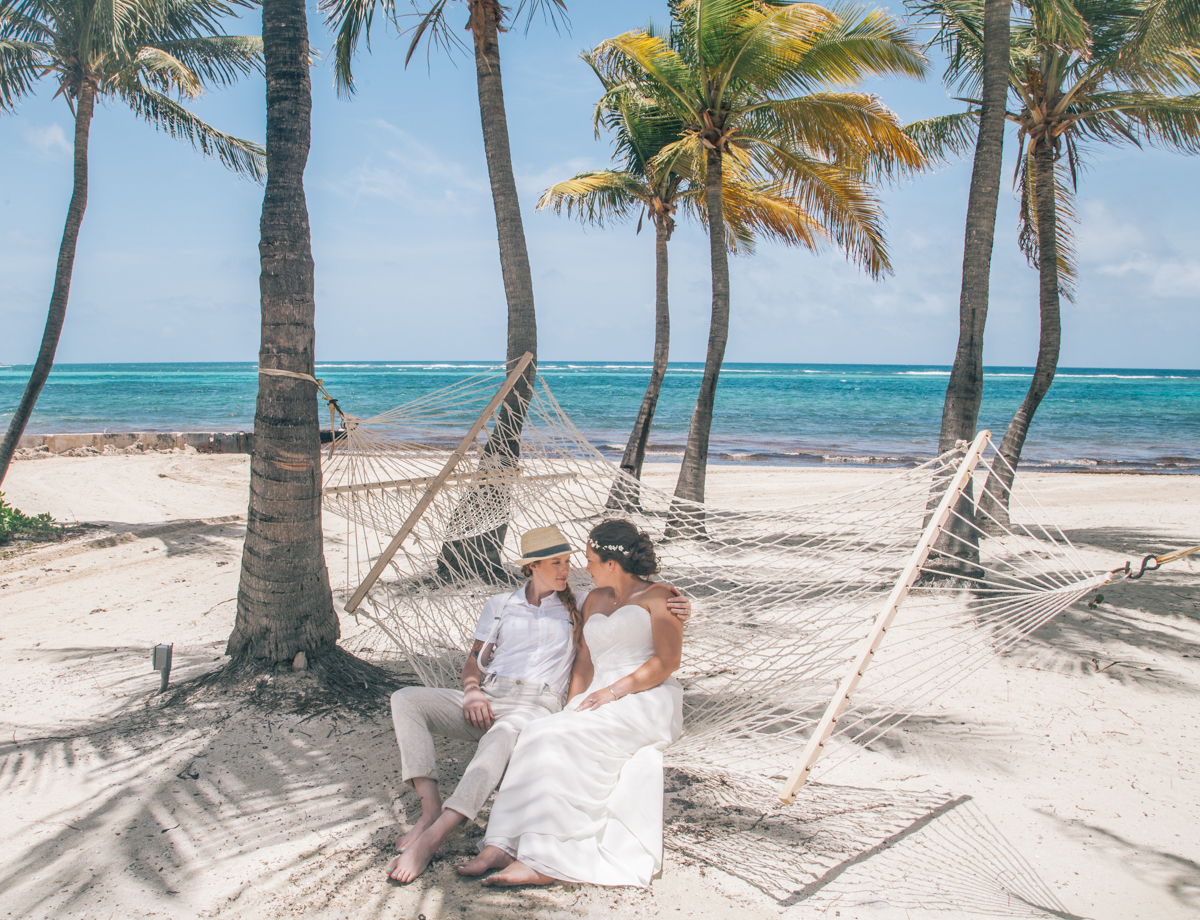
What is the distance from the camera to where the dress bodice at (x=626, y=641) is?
6.60 ft

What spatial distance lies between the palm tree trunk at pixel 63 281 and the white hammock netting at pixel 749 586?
3.30 meters

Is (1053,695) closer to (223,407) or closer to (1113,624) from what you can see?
(1113,624)

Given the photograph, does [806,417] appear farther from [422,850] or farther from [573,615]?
[422,850]

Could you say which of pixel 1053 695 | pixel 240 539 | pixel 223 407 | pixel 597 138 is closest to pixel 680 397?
pixel 223 407

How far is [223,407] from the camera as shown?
25.5 m

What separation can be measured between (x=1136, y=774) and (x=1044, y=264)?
4266 millimetres

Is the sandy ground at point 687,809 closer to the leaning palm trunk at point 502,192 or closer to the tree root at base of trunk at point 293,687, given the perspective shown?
the tree root at base of trunk at point 293,687

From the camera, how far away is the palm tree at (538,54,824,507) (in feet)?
21.9

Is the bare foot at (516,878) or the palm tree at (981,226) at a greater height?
the palm tree at (981,226)

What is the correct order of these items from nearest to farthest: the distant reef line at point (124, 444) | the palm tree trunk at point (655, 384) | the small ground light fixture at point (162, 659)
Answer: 1. the small ground light fixture at point (162, 659)
2. the palm tree trunk at point (655, 384)
3. the distant reef line at point (124, 444)

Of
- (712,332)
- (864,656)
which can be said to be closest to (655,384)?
(712,332)

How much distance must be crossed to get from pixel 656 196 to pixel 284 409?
5591mm

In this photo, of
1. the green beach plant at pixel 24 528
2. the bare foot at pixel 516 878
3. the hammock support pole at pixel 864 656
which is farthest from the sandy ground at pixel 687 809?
the green beach plant at pixel 24 528

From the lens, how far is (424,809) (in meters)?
1.82
